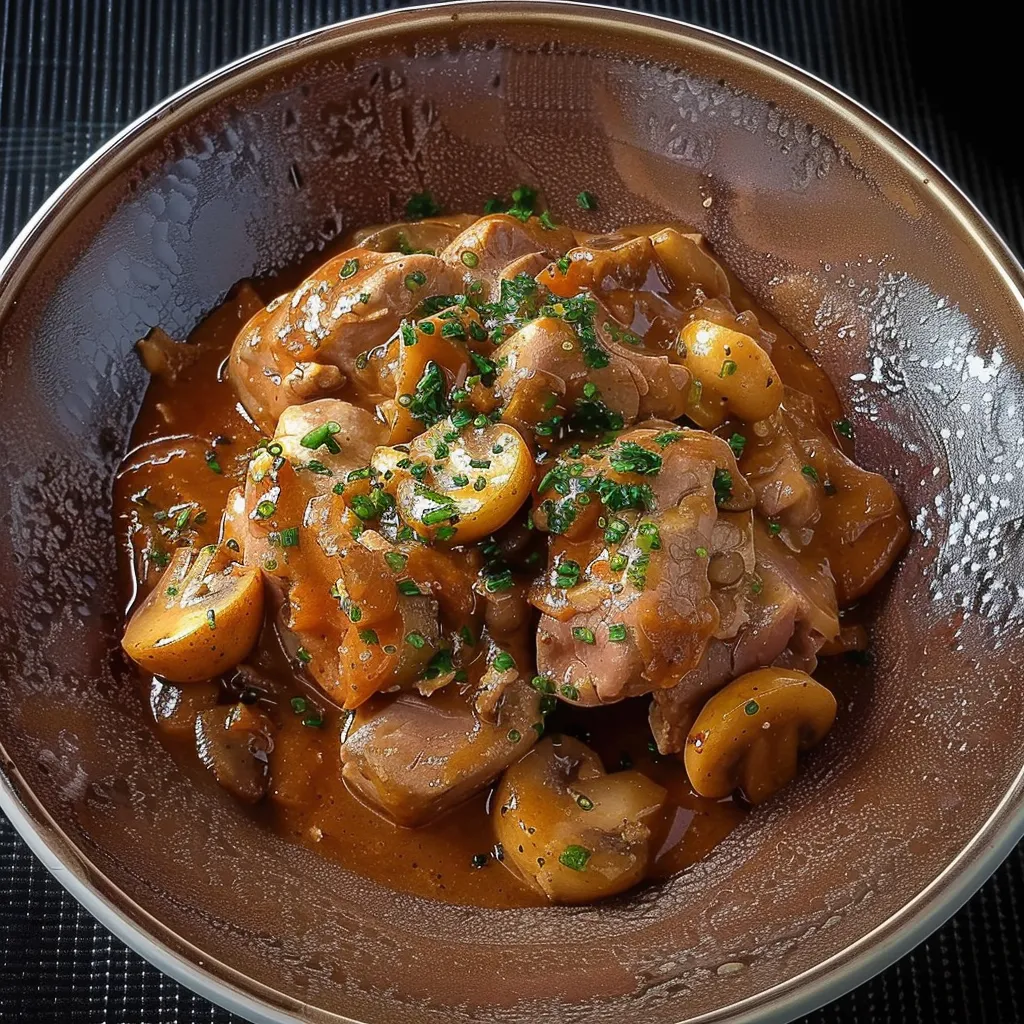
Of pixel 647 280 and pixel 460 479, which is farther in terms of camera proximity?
pixel 647 280

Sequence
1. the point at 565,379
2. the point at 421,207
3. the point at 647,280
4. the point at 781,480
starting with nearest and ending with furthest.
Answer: the point at 565,379, the point at 781,480, the point at 647,280, the point at 421,207

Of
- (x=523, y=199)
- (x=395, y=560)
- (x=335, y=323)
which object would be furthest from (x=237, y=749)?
(x=523, y=199)

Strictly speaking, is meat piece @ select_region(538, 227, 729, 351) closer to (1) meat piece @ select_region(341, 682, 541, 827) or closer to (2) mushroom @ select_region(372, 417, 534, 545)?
(2) mushroom @ select_region(372, 417, 534, 545)

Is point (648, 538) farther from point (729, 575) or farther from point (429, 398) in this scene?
point (429, 398)

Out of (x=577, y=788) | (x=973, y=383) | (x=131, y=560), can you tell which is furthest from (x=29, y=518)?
(x=973, y=383)

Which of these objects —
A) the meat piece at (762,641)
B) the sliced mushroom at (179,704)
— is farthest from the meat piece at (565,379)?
the sliced mushroom at (179,704)
